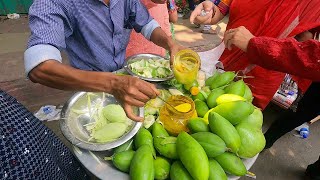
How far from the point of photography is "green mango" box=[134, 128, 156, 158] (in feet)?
3.94

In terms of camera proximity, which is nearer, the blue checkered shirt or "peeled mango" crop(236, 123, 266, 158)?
"peeled mango" crop(236, 123, 266, 158)

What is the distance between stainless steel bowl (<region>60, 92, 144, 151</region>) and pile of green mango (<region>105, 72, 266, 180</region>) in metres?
0.04

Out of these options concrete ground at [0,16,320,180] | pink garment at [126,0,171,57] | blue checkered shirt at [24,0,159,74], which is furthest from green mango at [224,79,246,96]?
concrete ground at [0,16,320,180]

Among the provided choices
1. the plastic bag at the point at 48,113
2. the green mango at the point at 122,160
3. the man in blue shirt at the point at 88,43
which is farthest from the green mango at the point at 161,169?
the plastic bag at the point at 48,113

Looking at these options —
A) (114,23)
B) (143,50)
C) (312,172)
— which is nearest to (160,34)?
(114,23)

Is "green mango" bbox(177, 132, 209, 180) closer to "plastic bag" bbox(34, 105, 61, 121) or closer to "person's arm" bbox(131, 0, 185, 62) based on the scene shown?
"person's arm" bbox(131, 0, 185, 62)

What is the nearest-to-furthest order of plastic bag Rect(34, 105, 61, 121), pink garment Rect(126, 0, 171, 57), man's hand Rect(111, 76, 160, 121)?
man's hand Rect(111, 76, 160, 121)
pink garment Rect(126, 0, 171, 57)
plastic bag Rect(34, 105, 61, 121)

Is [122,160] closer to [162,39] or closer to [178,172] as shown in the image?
[178,172]

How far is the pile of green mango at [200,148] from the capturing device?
1.07 meters

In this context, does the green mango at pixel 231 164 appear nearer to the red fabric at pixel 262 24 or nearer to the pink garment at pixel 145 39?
the red fabric at pixel 262 24

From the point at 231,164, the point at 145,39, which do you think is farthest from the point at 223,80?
the point at 145,39

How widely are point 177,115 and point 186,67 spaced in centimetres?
41

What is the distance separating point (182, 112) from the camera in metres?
1.26

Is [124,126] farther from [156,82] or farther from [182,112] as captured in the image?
[156,82]
